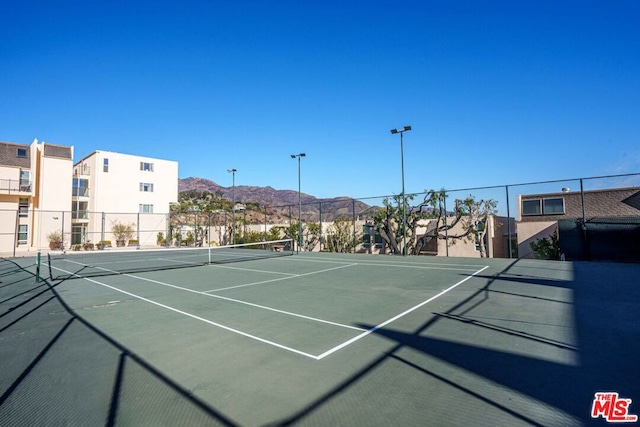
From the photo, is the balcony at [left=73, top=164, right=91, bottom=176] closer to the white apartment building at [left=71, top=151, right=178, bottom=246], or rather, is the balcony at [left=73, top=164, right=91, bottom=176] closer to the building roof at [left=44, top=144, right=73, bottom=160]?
the white apartment building at [left=71, top=151, right=178, bottom=246]

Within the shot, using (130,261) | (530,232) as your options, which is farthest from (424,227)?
(130,261)

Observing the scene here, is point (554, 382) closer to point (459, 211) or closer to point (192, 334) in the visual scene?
point (192, 334)

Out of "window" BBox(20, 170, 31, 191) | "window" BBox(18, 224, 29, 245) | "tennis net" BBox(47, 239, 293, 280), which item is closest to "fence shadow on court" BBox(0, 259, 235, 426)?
"tennis net" BBox(47, 239, 293, 280)

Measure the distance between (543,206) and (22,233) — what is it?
44.3m

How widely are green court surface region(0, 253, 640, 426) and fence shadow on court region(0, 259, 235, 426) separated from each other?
0.06ft

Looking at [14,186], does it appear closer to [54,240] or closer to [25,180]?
[25,180]

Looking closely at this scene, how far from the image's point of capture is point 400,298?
7.44m

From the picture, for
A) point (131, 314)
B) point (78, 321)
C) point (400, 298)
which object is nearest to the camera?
point (78, 321)

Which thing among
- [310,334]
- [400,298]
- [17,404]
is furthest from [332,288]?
[17,404]

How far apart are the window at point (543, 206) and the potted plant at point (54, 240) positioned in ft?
130

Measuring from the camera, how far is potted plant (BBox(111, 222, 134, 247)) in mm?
33781

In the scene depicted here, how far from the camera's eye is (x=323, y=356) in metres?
4.16

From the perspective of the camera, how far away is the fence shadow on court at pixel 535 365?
295 cm

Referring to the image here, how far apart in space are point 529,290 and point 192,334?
24.5 ft
